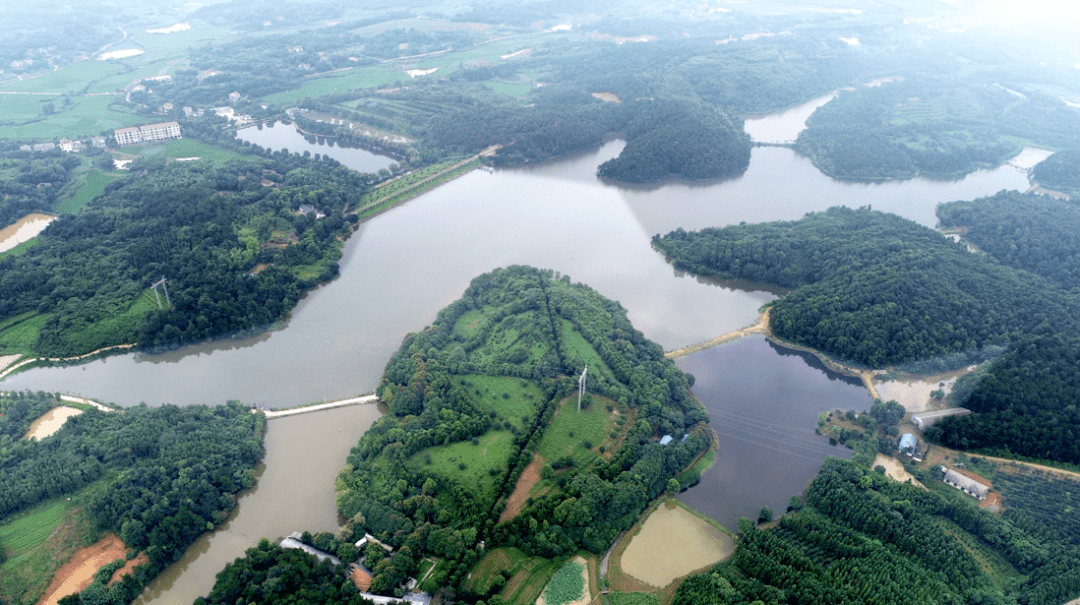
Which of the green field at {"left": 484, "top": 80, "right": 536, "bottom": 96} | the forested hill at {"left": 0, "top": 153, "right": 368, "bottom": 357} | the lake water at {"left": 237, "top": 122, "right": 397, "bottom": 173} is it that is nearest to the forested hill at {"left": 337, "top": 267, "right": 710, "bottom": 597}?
the forested hill at {"left": 0, "top": 153, "right": 368, "bottom": 357}

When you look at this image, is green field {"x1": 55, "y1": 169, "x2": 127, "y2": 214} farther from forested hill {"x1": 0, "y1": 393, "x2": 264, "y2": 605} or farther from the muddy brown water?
the muddy brown water

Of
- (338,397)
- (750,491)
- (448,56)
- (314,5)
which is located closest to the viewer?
(750,491)

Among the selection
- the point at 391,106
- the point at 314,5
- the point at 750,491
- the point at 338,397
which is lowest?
the point at 750,491

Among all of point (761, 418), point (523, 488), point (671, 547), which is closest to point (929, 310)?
point (761, 418)

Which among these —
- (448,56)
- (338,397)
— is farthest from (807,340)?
(448,56)

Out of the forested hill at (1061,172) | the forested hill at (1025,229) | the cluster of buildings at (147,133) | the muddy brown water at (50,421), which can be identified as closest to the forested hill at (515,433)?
the muddy brown water at (50,421)

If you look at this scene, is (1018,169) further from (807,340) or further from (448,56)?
(448,56)
